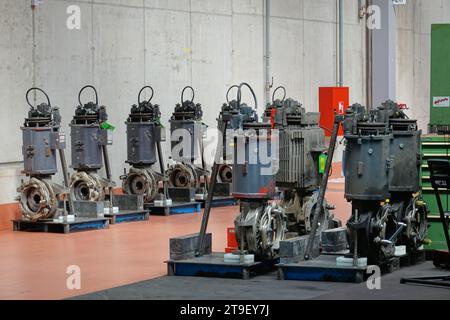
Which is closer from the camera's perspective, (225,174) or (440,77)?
(440,77)

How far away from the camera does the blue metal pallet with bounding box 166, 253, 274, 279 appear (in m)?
8.57

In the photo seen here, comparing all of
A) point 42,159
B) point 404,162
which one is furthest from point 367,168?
point 42,159

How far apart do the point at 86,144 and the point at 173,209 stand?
64.6 inches

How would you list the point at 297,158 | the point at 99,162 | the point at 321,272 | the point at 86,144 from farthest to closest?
1. the point at 99,162
2. the point at 86,144
3. the point at 297,158
4. the point at 321,272

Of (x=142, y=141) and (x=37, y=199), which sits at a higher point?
(x=142, y=141)

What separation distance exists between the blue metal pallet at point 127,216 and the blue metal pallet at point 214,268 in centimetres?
395

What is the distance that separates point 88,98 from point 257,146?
560 centimetres

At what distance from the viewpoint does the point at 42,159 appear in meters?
11.9

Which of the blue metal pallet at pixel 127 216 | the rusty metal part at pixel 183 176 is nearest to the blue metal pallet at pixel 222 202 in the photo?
the rusty metal part at pixel 183 176

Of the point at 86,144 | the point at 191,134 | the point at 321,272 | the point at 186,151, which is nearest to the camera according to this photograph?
the point at 321,272

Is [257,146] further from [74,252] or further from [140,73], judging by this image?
[140,73]

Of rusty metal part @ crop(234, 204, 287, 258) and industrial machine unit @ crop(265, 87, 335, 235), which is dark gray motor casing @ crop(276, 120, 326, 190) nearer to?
industrial machine unit @ crop(265, 87, 335, 235)

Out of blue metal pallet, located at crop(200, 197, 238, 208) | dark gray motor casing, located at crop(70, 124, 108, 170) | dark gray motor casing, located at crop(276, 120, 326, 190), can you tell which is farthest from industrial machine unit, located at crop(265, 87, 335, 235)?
blue metal pallet, located at crop(200, 197, 238, 208)

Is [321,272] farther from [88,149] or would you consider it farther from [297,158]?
[88,149]
